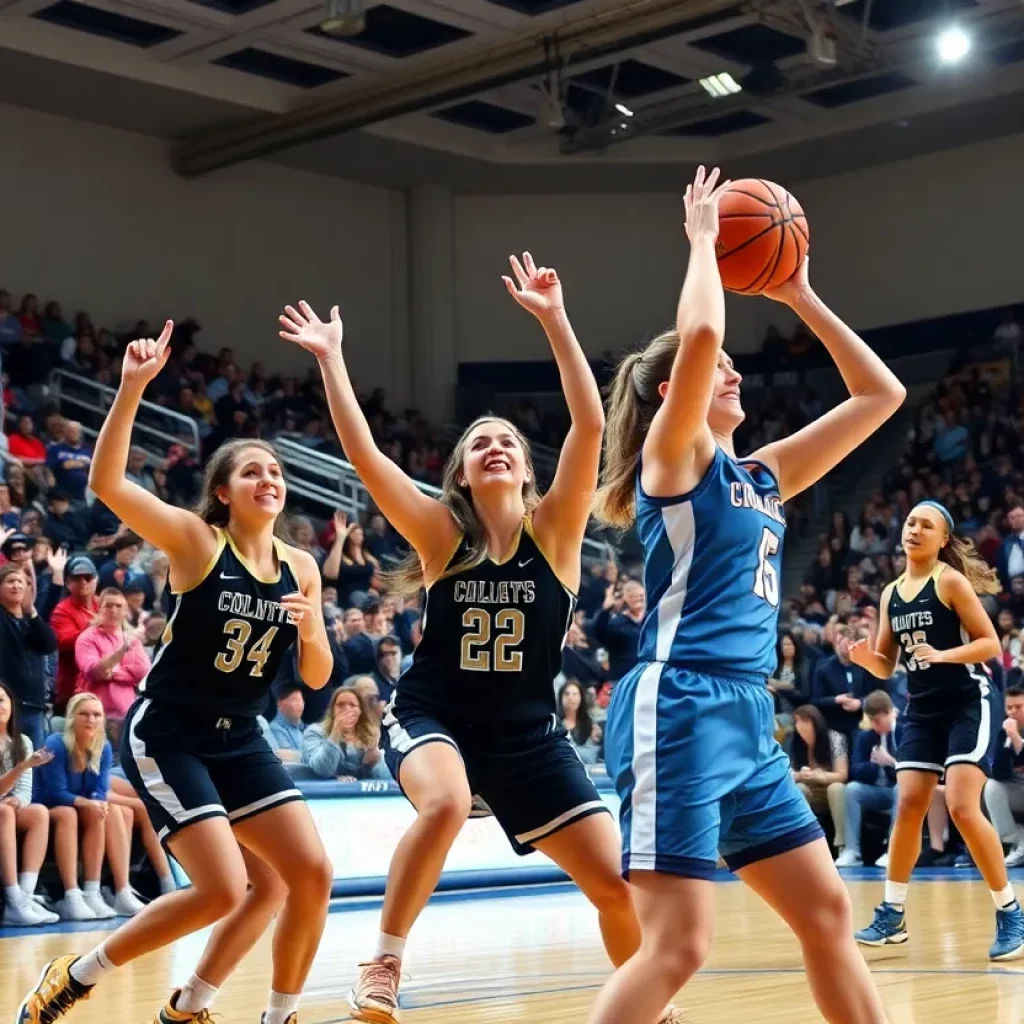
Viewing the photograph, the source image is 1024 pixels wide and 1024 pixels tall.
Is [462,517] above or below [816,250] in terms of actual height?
below

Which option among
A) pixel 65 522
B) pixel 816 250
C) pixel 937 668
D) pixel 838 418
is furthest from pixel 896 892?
pixel 816 250

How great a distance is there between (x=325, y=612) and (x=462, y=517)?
7.85 metres

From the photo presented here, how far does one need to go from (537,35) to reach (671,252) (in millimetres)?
7241

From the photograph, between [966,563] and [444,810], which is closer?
[444,810]

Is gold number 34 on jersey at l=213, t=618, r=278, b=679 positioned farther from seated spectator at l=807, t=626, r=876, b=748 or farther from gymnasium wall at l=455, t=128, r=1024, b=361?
gymnasium wall at l=455, t=128, r=1024, b=361

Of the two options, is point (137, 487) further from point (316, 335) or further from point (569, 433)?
point (569, 433)

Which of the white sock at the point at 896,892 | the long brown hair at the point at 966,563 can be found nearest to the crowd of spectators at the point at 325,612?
the white sock at the point at 896,892

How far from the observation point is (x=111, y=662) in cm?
972

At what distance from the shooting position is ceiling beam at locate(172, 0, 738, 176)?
16.2 metres

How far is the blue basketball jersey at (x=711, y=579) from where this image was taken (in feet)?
11.6

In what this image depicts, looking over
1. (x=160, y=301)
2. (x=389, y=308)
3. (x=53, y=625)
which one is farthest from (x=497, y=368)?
(x=53, y=625)

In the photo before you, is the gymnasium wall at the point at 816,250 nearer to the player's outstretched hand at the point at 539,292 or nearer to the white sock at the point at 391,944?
the player's outstretched hand at the point at 539,292

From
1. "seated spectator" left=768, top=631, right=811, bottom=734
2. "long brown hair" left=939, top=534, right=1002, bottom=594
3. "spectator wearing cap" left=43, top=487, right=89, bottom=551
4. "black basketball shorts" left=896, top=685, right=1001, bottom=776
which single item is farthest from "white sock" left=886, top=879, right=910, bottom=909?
"spectator wearing cap" left=43, top=487, right=89, bottom=551

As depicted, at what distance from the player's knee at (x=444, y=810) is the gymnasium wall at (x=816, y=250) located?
62.3 feet
